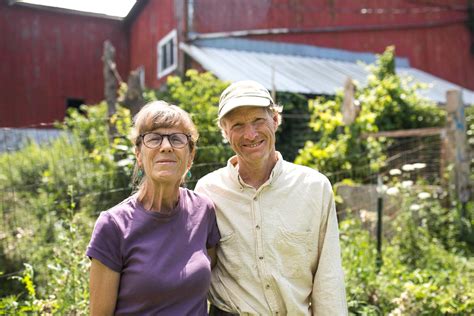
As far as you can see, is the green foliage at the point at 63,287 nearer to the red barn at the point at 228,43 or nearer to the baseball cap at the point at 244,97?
the baseball cap at the point at 244,97

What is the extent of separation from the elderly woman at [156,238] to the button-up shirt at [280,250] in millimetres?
147

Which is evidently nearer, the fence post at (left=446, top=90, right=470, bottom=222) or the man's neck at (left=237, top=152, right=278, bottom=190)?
the man's neck at (left=237, top=152, right=278, bottom=190)

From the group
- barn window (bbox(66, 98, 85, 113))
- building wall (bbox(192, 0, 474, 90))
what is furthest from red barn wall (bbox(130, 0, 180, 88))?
barn window (bbox(66, 98, 85, 113))

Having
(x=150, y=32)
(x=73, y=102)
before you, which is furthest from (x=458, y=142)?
(x=73, y=102)

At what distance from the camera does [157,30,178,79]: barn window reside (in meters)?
13.1

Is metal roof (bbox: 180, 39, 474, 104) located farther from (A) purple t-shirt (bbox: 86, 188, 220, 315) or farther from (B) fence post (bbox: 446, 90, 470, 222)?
(A) purple t-shirt (bbox: 86, 188, 220, 315)

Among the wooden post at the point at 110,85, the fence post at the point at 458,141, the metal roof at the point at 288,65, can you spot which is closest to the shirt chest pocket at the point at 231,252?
the fence post at the point at 458,141

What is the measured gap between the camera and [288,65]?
1268 centimetres

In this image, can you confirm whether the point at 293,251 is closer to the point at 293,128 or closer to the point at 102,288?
the point at 102,288

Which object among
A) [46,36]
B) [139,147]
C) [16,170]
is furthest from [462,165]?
[46,36]

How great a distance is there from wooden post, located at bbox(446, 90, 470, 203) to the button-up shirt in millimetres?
4193

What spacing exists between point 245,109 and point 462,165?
4.54 metres

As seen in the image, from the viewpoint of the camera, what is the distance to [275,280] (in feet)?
Answer: 7.06

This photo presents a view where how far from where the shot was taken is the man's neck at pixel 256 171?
89.6 inches
